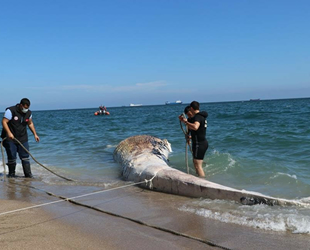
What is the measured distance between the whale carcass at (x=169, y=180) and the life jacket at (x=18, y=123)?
2.48 meters

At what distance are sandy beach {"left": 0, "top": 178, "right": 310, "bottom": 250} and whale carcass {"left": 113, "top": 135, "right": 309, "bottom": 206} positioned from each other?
216mm

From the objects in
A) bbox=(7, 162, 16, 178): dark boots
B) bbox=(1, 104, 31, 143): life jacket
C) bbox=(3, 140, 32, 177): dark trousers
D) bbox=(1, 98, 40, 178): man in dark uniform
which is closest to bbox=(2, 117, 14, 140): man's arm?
bbox=(1, 98, 40, 178): man in dark uniform

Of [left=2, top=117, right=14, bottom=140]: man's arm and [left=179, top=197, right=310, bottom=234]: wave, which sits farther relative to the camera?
[left=2, top=117, right=14, bottom=140]: man's arm

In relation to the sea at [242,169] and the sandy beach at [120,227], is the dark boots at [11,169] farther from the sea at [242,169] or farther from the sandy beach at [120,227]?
the sandy beach at [120,227]

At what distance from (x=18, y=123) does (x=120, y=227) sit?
449 cm

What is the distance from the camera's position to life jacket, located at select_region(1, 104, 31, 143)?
720cm

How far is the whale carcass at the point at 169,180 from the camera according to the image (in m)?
4.49

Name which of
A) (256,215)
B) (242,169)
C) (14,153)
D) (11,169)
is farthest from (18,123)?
(256,215)

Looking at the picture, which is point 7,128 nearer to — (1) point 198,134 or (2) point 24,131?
(2) point 24,131

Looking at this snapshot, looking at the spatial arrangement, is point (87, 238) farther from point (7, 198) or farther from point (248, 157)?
point (248, 157)

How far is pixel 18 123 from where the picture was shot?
7.27 meters

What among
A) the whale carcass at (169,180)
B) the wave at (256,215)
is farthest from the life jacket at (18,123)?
the wave at (256,215)

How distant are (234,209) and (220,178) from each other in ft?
8.58

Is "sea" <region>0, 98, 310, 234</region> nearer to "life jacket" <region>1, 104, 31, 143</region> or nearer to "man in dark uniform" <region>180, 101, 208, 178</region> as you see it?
"man in dark uniform" <region>180, 101, 208, 178</region>
